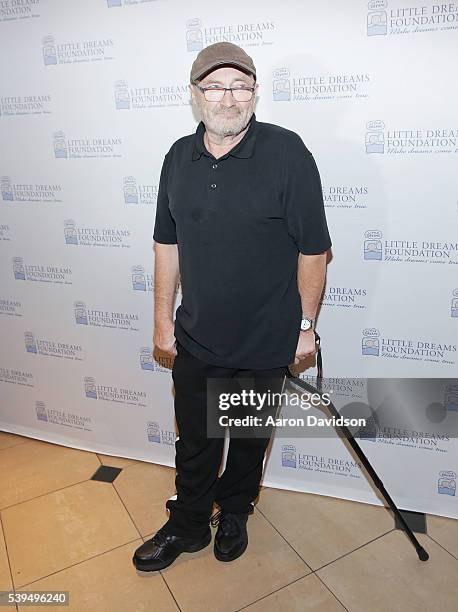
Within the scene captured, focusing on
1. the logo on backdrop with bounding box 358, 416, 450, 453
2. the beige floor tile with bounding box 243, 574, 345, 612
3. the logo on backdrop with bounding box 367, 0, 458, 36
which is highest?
the logo on backdrop with bounding box 367, 0, 458, 36

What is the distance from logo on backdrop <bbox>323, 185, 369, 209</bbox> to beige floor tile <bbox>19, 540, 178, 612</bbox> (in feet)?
5.14

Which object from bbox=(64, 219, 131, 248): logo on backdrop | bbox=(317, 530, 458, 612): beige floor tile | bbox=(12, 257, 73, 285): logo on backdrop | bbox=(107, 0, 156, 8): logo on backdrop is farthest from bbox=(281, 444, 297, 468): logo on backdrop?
bbox=(107, 0, 156, 8): logo on backdrop

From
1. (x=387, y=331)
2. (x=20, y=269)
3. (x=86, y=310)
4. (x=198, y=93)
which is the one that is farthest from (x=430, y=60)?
(x=20, y=269)

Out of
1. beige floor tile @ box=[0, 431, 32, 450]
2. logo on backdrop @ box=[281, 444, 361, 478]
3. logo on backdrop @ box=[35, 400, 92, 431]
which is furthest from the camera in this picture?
beige floor tile @ box=[0, 431, 32, 450]

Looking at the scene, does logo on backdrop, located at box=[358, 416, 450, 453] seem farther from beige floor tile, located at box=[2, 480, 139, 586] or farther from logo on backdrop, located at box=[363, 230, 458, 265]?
beige floor tile, located at box=[2, 480, 139, 586]

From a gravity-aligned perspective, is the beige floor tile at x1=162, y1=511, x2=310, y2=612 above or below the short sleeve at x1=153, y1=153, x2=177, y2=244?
below

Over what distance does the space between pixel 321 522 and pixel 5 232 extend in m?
2.01

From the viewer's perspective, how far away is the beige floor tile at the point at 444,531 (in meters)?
2.09

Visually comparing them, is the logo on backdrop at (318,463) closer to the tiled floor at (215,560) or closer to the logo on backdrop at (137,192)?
the tiled floor at (215,560)

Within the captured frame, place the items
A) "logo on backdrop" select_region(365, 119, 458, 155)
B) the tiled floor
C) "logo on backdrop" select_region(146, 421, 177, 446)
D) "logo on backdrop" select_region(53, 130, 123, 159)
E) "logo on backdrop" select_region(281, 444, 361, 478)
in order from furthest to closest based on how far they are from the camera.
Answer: "logo on backdrop" select_region(146, 421, 177, 446)
"logo on backdrop" select_region(281, 444, 361, 478)
"logo on backdrop" select_region(53, 130, 123, 159)
the tiled floor
"logo on backdrop" select_region(365, 119, 458, 155)

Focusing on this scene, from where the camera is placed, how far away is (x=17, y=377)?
2.88 meters

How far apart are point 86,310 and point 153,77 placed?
111cm

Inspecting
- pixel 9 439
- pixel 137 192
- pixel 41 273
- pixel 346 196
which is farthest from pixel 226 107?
pixel 9 439

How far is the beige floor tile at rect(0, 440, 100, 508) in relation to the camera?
2502mm
